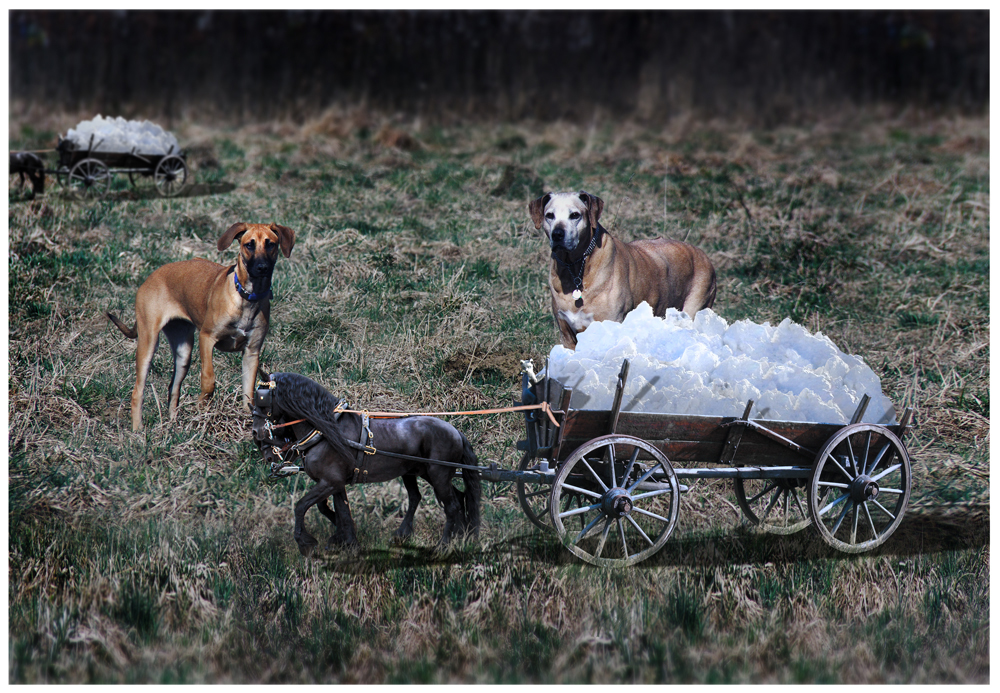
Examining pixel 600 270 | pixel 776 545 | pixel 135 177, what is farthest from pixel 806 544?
pixel 135 177

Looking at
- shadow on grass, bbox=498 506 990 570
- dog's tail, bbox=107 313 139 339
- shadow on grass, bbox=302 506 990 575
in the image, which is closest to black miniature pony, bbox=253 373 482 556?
shadow on grass, bbox=302 506 990 575

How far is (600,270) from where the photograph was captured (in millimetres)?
8945

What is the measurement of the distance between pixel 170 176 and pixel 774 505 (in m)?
8.98

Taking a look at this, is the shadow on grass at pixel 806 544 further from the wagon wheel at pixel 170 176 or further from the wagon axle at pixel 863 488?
the wagon wheel at pixel 170 176

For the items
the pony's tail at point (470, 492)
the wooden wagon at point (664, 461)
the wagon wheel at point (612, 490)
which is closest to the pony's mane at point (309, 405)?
the pony's tail at point (470, 492)

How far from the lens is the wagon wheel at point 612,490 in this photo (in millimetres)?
6508

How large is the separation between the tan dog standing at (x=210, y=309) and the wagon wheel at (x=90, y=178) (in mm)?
3958

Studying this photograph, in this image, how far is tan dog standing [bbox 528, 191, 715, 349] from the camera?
848 centimetres

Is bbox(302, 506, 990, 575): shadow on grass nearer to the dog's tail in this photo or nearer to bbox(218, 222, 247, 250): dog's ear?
bbox(218, 222, 247, 250): dog's ear

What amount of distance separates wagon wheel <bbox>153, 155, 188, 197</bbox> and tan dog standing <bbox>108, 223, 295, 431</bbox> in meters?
4.02

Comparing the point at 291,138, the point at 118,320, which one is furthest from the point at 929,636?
the point at 291,138

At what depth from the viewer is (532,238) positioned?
38.5 ft

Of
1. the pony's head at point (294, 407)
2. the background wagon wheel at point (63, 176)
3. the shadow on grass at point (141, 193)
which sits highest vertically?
the background wagon wheel at point (63, 176)

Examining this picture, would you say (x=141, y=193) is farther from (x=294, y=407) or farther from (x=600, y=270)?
(x=294, y=407)
